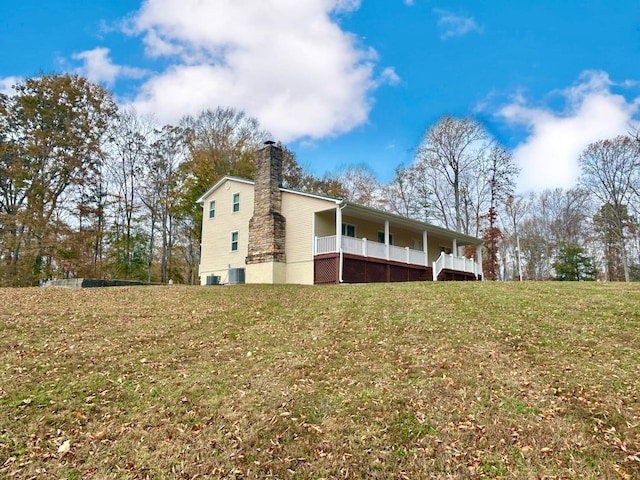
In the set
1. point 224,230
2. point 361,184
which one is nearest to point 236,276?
point 224,230

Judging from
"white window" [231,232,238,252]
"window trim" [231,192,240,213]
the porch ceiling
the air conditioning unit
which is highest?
"window trim" [231,192,240,213]

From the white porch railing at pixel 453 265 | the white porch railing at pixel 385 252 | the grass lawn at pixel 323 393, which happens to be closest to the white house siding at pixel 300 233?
the white porch railing at pixel 385 252

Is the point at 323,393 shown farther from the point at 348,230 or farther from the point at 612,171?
the point at 612,171

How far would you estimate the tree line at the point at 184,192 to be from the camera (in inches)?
926

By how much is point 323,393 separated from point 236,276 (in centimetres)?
1316

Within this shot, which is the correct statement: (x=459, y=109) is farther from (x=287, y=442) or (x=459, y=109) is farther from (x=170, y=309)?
(x=287, y=442)

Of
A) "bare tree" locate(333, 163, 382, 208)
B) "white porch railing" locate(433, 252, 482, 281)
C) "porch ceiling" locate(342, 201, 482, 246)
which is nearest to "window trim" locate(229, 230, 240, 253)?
"porch ceiling" locate(342, 201, 482, 246)

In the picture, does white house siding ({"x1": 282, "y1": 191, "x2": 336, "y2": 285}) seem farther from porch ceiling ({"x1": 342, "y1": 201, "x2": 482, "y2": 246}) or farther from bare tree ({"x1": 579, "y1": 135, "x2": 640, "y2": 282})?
bare tree ({"x1": 579, "y1": 135, "x2": 640, "y2": 282})

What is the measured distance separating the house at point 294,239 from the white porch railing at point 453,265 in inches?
2.1

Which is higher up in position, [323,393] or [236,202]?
[236,202]

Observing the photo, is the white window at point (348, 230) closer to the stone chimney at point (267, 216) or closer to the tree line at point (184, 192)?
the stone chimney at point (267, 216)

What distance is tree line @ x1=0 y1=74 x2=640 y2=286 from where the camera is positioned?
2352 cm

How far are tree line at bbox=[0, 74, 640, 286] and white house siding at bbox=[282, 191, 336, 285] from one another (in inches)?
513

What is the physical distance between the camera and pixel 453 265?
2194 cm
